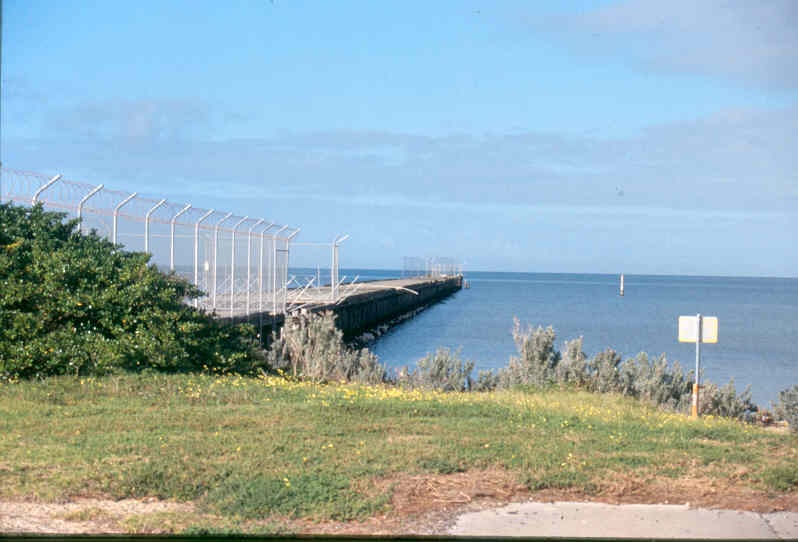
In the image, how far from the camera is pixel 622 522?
6258 millimetres

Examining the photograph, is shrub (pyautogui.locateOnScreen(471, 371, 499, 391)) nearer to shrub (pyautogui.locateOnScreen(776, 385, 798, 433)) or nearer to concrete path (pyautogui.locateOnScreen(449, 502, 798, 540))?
shrub (pyautogui.locateOnScreen(776, 385, 798, 433))

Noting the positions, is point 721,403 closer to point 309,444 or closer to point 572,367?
point 572,367

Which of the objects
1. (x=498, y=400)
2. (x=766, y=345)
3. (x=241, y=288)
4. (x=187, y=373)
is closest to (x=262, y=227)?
(x=241, y=288)

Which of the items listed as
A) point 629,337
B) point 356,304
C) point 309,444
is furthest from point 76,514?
point 629,337

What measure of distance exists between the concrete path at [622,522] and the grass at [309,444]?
548 mm

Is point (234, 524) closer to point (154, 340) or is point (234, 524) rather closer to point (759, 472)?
point (759, 472)

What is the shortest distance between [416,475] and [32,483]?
315 centimetres

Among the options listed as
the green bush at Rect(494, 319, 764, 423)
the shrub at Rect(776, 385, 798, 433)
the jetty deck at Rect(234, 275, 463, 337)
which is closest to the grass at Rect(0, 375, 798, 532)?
the shrub at Rect(776, 385, 798, 433)

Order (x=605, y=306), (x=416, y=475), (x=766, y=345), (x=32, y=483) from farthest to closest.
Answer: (x=605, y=306) < (x=766, y=345) < (x=416, y=475) < (x=32, y=483)

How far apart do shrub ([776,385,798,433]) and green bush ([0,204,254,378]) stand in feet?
30.4

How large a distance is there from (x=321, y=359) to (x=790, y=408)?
8793mm

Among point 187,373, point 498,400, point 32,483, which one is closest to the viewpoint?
point 32,483

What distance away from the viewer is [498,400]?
11648 mm

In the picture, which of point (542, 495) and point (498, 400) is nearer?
point (542, 495)
